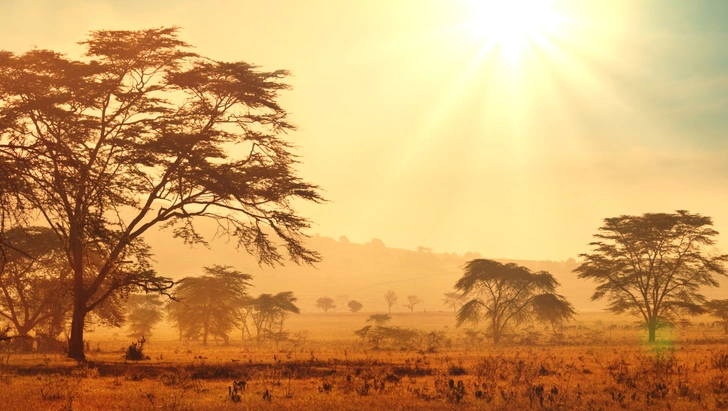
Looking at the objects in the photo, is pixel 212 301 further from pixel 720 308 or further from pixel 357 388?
pixel 720 308

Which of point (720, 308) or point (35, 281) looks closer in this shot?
point (35, 281)

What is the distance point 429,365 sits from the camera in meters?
23.8

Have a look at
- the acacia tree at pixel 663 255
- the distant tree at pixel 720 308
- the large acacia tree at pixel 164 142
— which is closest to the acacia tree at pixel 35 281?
the large acacia tree at pixel 164 142

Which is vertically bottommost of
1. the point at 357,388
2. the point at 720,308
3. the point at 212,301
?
the point at 357,388

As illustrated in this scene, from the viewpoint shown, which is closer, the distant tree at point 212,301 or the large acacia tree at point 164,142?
the large acacia tree at point 164,142

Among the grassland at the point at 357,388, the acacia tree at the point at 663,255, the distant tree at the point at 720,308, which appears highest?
the acacia tree at the point at 663,255

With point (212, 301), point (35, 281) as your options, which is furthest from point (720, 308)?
point (35, 281)

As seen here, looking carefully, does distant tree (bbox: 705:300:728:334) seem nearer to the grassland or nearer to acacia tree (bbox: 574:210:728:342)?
acacia tree (bbox: 574:210:728:342)

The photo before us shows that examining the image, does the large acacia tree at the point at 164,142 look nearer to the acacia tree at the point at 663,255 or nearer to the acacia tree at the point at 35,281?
the acacia tree at the point at 35,281

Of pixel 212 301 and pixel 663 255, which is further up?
pixel 663 255

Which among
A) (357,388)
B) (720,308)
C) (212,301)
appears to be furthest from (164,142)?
(720,308)

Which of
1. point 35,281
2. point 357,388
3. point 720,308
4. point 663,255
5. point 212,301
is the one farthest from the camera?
point 720,308

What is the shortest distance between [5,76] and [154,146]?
17.6 ft

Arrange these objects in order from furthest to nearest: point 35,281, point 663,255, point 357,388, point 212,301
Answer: point 212,301 < point 663,255 < point 35,281 < point 357,388
